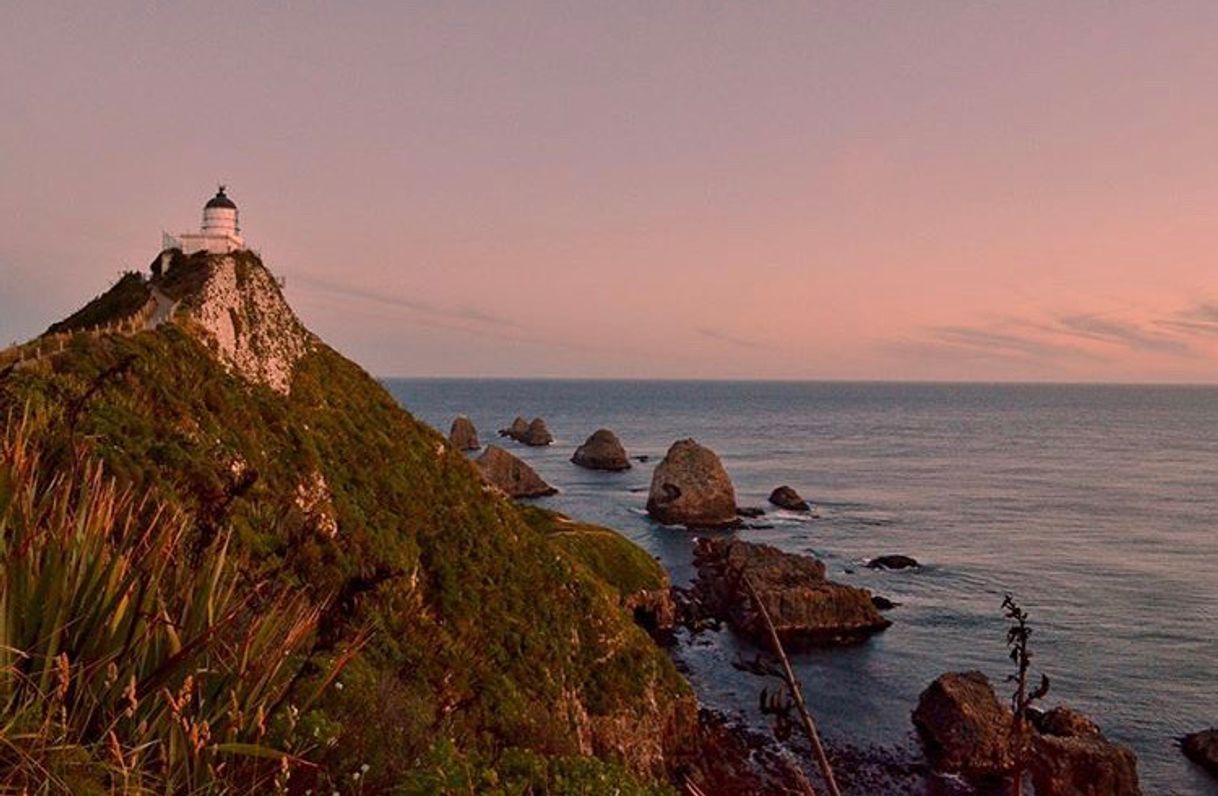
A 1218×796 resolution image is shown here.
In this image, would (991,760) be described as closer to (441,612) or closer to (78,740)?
(441,612)

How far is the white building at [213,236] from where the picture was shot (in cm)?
3594

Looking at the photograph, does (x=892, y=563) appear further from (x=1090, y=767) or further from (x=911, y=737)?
(x=1090, y=767)

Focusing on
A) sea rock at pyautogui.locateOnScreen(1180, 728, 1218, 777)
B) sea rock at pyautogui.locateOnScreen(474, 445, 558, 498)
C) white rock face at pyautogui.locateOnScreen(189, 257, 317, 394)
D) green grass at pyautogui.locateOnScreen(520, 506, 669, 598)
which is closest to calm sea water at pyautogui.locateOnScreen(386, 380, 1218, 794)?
sea rock at pyautogui.locateOnScreen(1180, 728, 1218, 777)

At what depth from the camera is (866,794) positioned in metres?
30.3

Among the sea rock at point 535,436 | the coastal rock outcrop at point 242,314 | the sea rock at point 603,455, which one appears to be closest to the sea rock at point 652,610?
the coastal rock outcrop at point 242,314

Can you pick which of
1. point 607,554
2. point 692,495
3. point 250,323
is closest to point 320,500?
point 250,323

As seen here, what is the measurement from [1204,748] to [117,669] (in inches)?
1638

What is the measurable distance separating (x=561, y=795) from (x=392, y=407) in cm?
2993

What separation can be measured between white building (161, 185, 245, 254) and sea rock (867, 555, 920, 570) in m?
49.4

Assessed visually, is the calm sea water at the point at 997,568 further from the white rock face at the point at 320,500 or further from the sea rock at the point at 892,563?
the white rock face at the point at 320,500

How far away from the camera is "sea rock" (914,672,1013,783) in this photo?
32.2 metres

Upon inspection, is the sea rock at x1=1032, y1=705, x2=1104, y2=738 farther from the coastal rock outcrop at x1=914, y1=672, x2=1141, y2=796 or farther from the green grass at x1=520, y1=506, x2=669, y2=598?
the green grass at x1=520, y1=506, x2=669, y2=598

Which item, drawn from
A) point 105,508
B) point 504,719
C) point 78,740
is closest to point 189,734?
point 78,740

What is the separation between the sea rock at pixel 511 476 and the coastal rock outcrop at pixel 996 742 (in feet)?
189
